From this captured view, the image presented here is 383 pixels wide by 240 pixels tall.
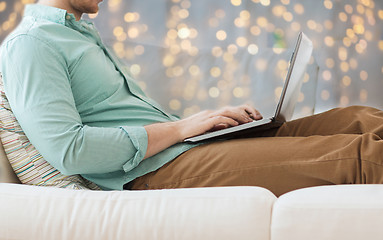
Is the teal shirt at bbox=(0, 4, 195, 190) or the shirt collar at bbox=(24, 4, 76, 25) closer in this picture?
the teal shirt at bbox=(0, 4, 195, 190)

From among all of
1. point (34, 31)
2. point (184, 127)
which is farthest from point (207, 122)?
point (34, 31)

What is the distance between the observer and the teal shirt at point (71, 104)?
2.87 ft

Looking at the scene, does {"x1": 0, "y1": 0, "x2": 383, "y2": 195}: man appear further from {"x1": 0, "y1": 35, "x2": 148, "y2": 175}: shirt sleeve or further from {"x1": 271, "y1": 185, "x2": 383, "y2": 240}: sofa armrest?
{"x1": 271, "y1": 185, "x2": 383, "y2": 240}: sofa armrest

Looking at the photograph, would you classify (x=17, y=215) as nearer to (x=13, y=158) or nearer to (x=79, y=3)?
(x=13, y=158)

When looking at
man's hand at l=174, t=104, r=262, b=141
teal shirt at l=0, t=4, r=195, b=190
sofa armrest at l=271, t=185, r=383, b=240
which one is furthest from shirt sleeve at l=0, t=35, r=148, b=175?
sofa armrest at l=271, t=185, r=383, b=240

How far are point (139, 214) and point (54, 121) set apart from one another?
0.84ft

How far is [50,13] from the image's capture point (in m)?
1.07

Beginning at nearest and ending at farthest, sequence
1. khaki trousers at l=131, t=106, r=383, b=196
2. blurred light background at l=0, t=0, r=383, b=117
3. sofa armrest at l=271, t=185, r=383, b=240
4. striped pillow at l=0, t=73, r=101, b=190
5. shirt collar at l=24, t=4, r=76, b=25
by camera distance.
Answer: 1. sofa armrest at l=271, t=185, r=383, b=240
2. khaki trousers at l=131, t=106, r=383, b=196
3. striped pillow at l=0, t=73, r=101, b=190
4. shirt collar at l=24, t=4, r=76, b=25
5. blurred light background at l=0, t=0, r=383, b=117

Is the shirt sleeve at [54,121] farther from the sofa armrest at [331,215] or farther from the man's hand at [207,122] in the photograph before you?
the sofa armrest at [331,215]

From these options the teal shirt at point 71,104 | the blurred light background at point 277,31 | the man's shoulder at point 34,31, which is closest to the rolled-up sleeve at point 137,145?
the teal shirt at point 71,104

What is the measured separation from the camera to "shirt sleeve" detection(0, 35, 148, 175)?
0.87m

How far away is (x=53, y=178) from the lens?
0.94 meters

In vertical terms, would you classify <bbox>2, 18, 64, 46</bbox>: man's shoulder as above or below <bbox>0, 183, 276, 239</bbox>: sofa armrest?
above

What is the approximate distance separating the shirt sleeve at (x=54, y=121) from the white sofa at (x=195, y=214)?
83mm
